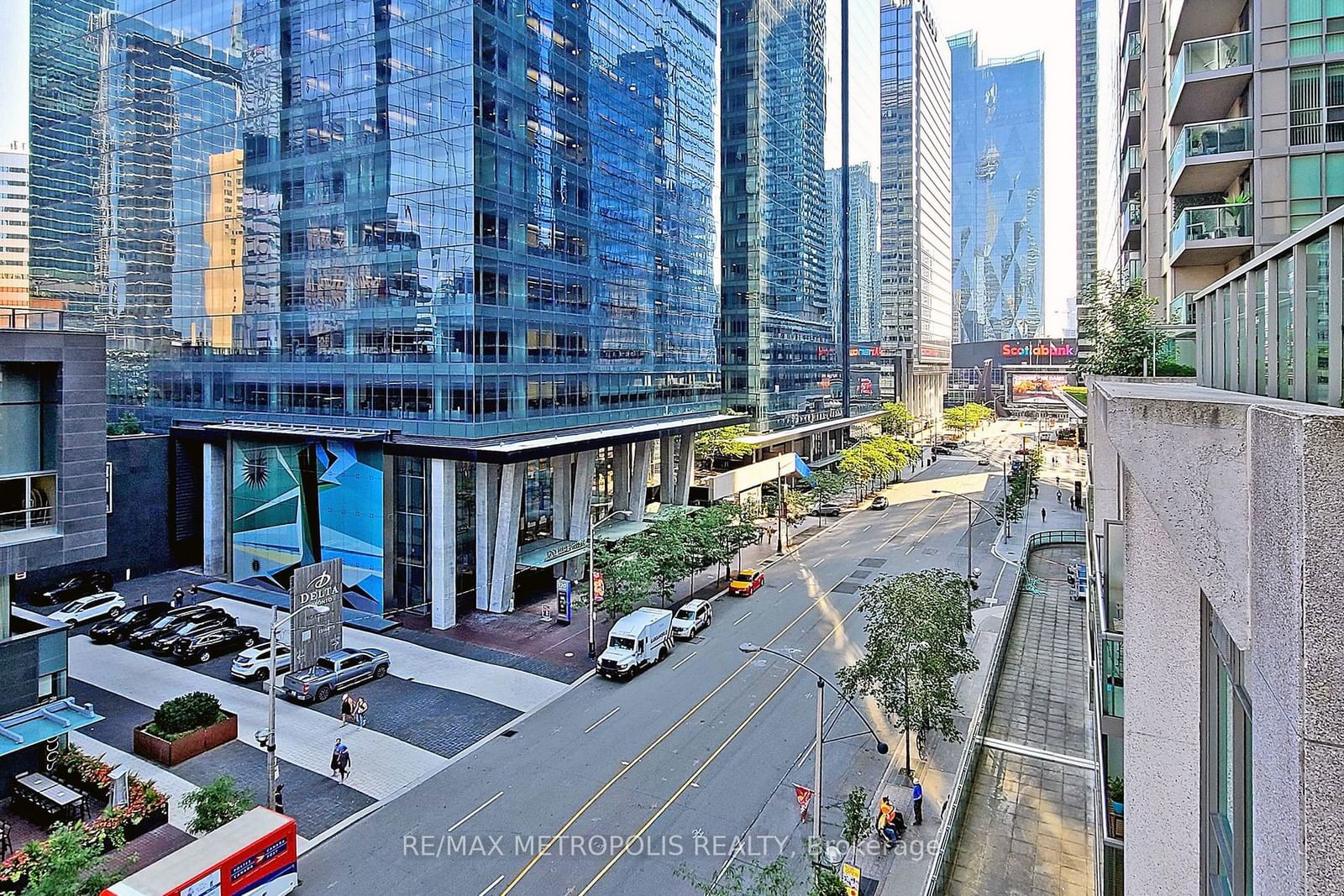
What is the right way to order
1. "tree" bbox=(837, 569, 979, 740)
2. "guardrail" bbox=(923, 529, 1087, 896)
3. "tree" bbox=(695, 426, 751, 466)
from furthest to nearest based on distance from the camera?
"tree" bbox=(695, 426, 751, 466)
"tree" bbox=(837, 569, 979, 740)
"guardrail" bbox=(923, 529, 1087, 896)

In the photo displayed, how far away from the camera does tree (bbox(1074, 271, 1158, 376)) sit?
2234 cm

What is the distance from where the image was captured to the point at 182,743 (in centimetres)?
2514

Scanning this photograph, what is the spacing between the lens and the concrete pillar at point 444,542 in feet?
126

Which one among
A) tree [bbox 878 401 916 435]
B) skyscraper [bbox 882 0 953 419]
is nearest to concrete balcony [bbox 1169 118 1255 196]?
tree [bbox 878 401 916 435]

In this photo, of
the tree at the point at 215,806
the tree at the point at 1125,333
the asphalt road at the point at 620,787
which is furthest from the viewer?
the tree at the point at 1125,333

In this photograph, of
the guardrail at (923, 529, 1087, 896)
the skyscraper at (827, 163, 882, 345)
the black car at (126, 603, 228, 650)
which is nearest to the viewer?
the guardrail at (923, 529, 1087, 896)

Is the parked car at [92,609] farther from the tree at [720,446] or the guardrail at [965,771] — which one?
the tree at [720,446]

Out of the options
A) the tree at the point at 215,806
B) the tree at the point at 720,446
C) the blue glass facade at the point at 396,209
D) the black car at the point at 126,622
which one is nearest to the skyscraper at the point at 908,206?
the tree at the point at 720,446

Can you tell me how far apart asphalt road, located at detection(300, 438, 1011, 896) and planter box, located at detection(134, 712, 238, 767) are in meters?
7.86

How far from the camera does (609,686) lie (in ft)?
103

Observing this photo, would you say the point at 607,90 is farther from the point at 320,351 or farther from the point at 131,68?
the point at 131,68

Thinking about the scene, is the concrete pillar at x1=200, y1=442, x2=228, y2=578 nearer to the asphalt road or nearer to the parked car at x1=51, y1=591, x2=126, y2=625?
the parked car at x1=51, y1=591, x2=126, y2=625

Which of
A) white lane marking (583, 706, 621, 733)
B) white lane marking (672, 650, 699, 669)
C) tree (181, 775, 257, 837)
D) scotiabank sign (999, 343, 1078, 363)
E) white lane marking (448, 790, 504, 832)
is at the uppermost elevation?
scotiabank sign (999, 343, 1078, 363)

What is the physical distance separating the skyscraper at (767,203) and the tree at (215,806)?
59164mm
